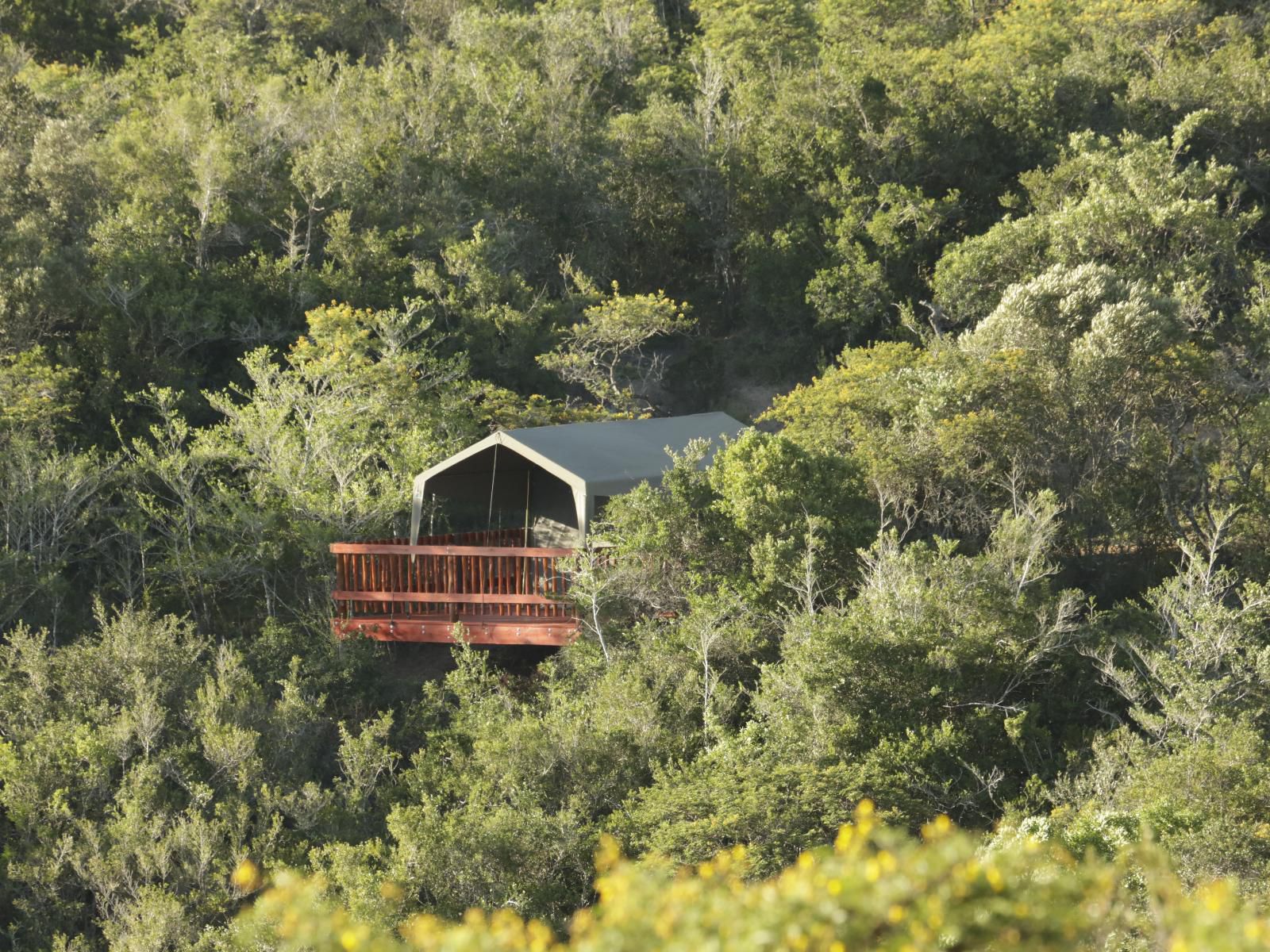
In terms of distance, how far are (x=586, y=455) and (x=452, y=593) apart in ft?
8.91

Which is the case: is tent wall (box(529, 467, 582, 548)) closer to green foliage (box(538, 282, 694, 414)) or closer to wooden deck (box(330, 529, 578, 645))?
wooden deck (box(330, 529, 578, 645))

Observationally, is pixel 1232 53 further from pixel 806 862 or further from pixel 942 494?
pixel 806 862

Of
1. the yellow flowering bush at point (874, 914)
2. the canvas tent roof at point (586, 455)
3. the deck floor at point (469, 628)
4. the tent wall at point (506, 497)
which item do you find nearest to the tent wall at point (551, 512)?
the tent wall at point (506, 497)

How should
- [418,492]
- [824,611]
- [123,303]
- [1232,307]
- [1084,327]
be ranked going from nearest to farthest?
[824,611] → [418,492] → [1084,327] → [123,303] → [1232,307]

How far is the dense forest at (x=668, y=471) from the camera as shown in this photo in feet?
45.3

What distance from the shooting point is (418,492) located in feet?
62.7

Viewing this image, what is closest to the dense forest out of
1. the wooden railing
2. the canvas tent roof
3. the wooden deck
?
the wooden deck

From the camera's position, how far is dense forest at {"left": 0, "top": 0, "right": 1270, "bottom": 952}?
13.8 metres

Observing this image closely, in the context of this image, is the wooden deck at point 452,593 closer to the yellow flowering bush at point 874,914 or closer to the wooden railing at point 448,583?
the wooden railing at point 448,583

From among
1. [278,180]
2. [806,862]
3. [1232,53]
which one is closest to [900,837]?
[806,862]

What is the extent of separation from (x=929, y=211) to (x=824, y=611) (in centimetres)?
1753

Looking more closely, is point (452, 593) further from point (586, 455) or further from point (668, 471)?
point (668, 471)

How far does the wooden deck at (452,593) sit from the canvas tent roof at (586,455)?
0.73 m

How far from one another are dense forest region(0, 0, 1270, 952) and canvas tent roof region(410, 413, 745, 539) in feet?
3.57
